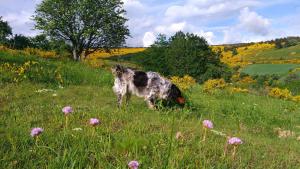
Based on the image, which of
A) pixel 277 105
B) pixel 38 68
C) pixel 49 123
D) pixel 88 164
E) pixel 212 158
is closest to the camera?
pixel 88 164

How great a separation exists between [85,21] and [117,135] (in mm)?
49151

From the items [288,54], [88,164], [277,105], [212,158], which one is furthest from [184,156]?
[288,54]

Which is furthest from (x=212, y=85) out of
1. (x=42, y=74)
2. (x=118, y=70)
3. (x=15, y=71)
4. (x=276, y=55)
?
(x=276, y=55)

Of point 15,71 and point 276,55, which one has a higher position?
point 15,71

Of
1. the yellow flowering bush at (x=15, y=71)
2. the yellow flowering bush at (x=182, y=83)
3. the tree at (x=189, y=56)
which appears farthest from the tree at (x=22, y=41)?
the yellow flowering bush at (x=15, y=71)

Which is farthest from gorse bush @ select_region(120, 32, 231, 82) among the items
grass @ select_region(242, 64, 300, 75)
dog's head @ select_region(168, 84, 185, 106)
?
dog's head @ select_region(168, 84, 185, 106)

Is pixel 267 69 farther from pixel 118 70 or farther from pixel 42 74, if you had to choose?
pixel 118 70

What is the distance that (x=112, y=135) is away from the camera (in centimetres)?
656

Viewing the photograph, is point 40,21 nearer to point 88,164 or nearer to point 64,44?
point 64,44

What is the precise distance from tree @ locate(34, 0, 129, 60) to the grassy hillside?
121ft

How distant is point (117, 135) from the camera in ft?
21.6

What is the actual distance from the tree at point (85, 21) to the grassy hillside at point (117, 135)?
36817 mm

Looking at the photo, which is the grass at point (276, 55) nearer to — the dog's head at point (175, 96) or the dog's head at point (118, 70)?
the dog's head at point (175, 96)

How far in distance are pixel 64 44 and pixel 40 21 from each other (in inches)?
163
